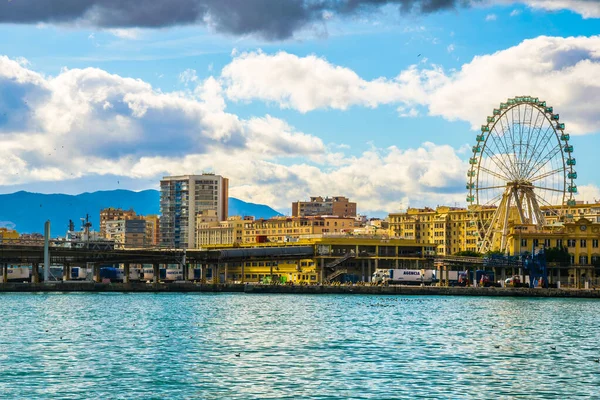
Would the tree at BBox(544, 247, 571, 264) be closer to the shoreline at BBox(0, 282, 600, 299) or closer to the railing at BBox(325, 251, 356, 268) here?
the shoreline at BBox(0, 282, 600, 299)

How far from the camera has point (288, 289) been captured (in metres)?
150

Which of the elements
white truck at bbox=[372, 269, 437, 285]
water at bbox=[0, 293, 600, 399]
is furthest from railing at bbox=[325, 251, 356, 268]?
water at bbox=[0, 293, 600, 399]

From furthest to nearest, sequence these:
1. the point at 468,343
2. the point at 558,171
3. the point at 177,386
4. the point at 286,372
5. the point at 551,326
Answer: the point at 558,171 → the point at 551,326 → the point at 468,343 → the point at 286,372 → the point at 177,386

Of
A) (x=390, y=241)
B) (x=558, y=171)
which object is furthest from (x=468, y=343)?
(x=390, y=241)

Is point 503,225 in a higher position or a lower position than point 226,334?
higher

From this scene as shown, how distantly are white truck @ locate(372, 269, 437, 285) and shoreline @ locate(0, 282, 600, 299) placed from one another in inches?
550

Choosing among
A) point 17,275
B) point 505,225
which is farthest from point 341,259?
point 17,275

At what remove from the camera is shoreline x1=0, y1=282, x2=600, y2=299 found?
465 ft

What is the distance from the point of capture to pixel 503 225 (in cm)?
16375

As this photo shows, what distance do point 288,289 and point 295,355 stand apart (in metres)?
94.8

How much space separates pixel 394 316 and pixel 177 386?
47875 mm

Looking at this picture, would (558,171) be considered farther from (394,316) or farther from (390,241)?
(394,316)

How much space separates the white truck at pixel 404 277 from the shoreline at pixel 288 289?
1398 cm

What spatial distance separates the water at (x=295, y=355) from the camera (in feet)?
141
